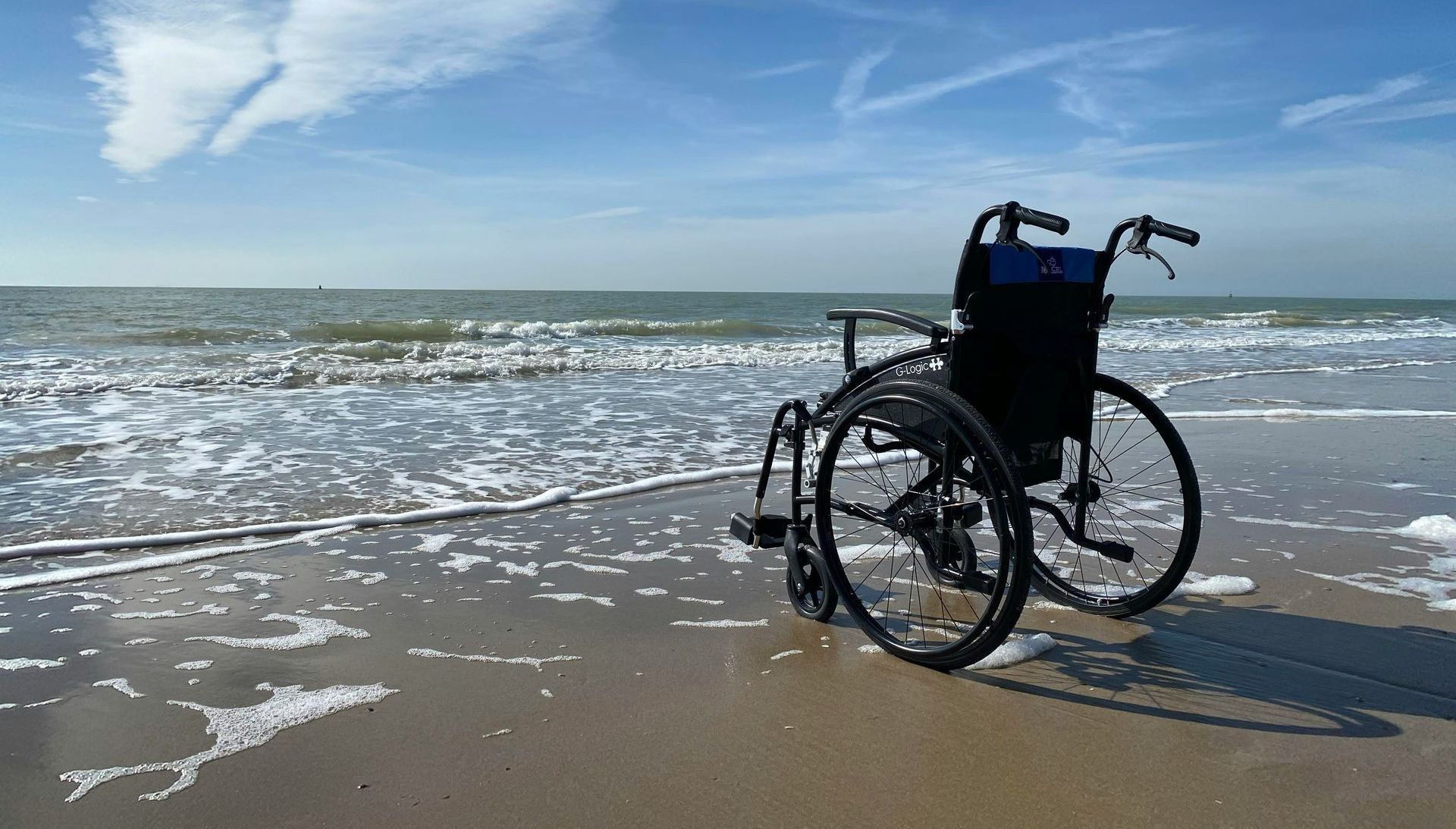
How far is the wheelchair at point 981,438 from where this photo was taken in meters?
2.65

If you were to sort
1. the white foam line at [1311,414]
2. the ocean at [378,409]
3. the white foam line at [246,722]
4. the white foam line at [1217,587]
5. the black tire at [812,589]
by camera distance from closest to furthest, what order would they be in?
the white foam line at [246,722]
the black tire at [812,589]
the white foam line at [1217,587]
the ocean at [378,409]
the white foam line at [1311,414]

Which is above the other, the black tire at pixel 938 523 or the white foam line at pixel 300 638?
the black tire at pixel 938 523

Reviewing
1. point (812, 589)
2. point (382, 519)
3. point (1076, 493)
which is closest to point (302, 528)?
point (382, 519)

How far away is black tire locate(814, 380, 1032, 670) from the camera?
8.30 feet

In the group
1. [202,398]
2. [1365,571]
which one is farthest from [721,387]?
[1365,571]

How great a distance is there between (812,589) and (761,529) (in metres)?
0.28

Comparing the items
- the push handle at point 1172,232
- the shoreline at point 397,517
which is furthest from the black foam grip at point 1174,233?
the shoreline at point 397,517

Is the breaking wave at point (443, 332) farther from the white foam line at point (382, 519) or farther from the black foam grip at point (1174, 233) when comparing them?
the black foam grip at point (1174, 233)

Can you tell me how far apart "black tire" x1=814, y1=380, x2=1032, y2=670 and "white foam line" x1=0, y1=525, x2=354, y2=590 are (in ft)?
9.47

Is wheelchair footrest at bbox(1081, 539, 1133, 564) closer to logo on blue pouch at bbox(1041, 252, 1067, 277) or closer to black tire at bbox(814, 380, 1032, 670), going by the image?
black tire at bbox(814, 380, 1032, 670)

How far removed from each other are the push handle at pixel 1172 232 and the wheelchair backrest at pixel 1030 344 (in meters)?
0.18

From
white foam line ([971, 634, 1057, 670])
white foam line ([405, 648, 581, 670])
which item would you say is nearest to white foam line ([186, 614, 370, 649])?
white foam line ([405, 648, 581, 670])

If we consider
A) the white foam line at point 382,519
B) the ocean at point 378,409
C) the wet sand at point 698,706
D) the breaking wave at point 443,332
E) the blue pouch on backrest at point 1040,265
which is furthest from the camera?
the breaking wave at point 443,332

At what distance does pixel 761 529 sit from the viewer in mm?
3420
